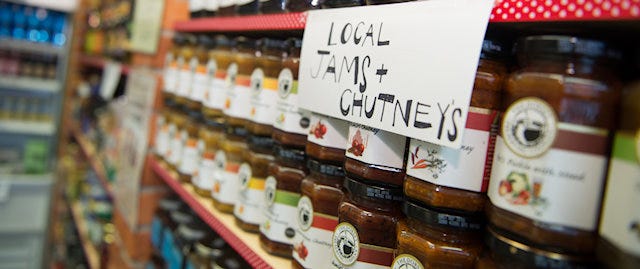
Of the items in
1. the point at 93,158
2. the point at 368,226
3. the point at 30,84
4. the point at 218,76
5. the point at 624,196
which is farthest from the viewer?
the point at 30,84

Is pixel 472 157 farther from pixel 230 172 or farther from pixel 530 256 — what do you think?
pixel 230 172

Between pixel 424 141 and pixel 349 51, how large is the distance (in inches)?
9.6

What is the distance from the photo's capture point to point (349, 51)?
855 millimetres

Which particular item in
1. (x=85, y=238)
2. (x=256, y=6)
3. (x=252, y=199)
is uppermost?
(x=256, y=6)

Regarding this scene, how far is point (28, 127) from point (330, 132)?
3541 mm

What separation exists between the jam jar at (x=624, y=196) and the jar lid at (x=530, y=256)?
3 centimetres

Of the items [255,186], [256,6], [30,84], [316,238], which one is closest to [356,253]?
[316,238]

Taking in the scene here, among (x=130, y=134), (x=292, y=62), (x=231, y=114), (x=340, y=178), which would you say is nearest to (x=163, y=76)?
(x=130, y=134)

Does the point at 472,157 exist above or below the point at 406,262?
above

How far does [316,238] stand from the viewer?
0.91m

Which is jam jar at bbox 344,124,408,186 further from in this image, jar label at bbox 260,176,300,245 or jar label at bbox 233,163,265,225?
jar label at bbox 233,163,265,225

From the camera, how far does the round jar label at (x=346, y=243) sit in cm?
79

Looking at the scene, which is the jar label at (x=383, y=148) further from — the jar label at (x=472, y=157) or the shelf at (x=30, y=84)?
the shelf at (x=30, y=84)

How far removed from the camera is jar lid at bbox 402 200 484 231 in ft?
Result: 2.27
